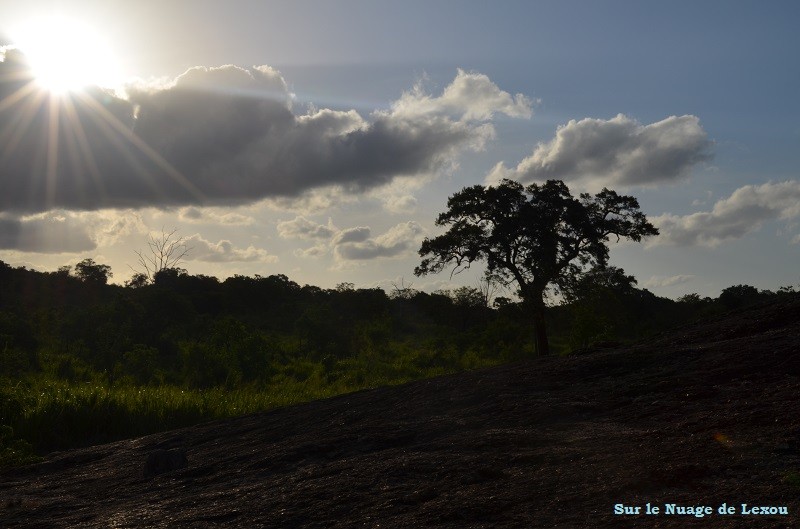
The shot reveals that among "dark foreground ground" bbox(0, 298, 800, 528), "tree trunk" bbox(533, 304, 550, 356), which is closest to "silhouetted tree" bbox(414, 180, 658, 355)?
"tree trunk" bbox(533, 304, 550, 356)

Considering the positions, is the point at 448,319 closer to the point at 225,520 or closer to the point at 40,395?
the point at 40,395

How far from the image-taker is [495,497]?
4.61 meters

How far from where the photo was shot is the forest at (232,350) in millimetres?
13773

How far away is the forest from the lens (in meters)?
13.8

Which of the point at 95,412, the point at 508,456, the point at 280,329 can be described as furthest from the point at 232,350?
the point at 280,329

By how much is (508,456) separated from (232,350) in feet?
64.3

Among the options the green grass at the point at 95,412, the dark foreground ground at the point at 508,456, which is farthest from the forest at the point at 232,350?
the dark foreground ground at the point at 508,456

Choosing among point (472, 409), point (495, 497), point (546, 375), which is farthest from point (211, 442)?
point (495, 497)

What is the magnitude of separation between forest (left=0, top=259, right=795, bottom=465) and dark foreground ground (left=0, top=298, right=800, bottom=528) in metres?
3.37

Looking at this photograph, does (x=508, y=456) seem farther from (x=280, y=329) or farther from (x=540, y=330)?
(x=280, y=329)

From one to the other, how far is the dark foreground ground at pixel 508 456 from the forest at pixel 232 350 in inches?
133

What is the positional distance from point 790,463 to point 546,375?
13.2 ft

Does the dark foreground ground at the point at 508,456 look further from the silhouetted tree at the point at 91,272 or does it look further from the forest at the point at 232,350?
the silhouetted tree at the point at 91,272

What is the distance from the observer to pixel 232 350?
24.0 m
